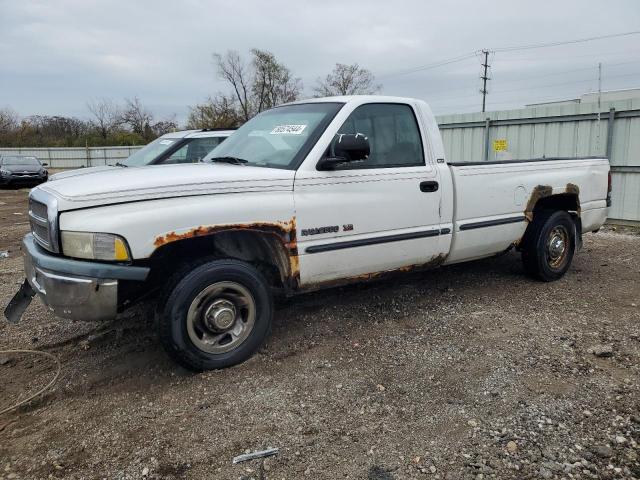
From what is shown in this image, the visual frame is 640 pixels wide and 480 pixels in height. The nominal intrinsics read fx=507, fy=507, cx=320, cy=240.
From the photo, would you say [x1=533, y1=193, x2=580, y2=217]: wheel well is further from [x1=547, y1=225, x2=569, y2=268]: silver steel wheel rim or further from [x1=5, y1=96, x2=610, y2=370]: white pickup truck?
[x1=5, y1=96, x2=610, y2=370]: white pickup truck

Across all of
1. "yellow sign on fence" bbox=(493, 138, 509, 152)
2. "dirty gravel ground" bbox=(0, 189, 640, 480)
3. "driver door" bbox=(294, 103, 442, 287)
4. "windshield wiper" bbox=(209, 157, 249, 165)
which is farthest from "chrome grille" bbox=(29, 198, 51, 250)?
"yellow sign on fence" bbox=(493, 138, 509, 152)

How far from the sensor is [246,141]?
4430 millimetres

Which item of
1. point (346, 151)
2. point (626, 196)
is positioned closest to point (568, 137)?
point (626, 196)

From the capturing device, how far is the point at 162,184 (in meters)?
3.24

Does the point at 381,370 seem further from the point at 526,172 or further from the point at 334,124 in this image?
the point at 526,172

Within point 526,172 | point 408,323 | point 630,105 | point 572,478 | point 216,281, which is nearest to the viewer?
point 572,478

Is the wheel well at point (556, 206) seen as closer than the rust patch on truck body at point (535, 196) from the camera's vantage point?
No

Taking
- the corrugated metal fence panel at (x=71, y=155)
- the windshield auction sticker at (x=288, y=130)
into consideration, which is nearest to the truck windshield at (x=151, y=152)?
the windshield auction sticker at (x=288, y=130)

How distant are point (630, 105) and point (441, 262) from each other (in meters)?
7.31

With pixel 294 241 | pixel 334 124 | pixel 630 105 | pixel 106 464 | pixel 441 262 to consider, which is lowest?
pixel 106 464

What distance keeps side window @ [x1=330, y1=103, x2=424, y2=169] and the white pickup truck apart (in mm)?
12

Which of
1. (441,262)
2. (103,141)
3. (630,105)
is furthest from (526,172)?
(103,141)

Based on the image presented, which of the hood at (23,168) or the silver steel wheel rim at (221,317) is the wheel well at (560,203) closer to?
the silver steel wheel rim at (221,317)

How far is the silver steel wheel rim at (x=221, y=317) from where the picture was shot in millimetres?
3412
